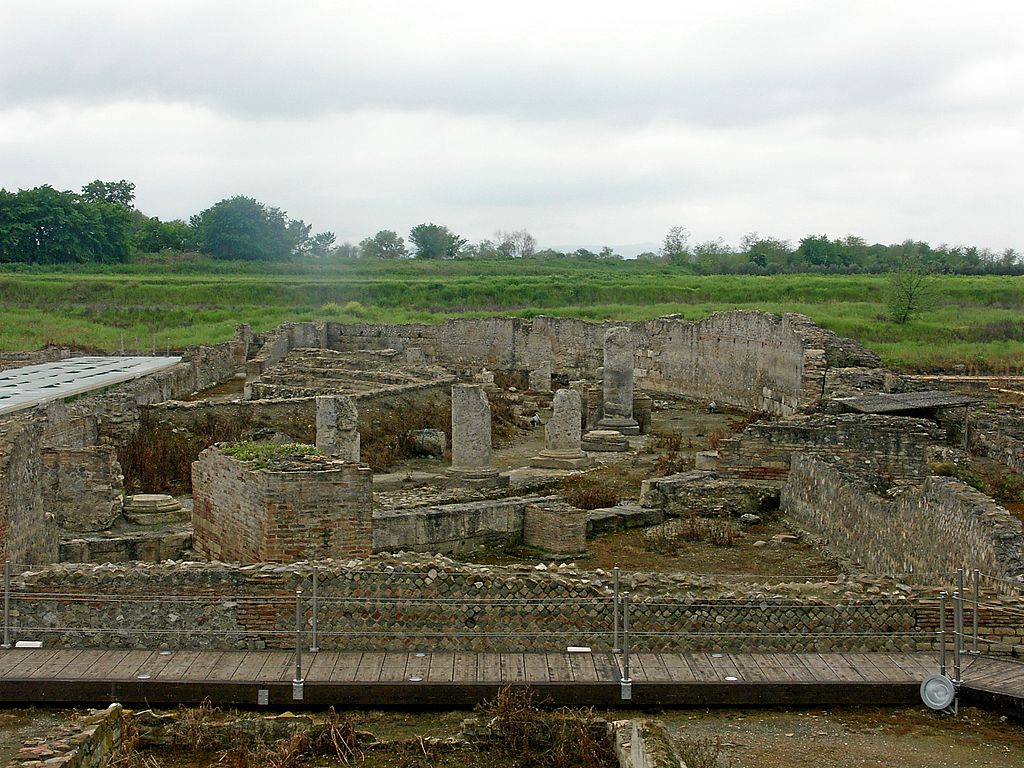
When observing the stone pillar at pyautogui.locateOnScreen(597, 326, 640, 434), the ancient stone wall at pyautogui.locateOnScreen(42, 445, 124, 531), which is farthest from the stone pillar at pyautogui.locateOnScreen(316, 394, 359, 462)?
the stone pillar at pyautogui.locateOnScreen(597, 326, 640, 434)

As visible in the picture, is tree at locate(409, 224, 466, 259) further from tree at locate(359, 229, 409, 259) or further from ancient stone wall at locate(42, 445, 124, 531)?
ancient stone wall at locate(42, 445, 124, 531)

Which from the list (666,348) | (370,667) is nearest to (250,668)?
(370,667)

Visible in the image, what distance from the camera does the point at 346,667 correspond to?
963 cm

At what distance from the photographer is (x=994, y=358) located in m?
39.8

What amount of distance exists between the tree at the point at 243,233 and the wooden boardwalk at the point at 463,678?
78.2m

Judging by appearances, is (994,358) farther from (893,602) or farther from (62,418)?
(893,602)

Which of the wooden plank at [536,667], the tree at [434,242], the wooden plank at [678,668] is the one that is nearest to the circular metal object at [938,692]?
the wooden plank at [678,668]

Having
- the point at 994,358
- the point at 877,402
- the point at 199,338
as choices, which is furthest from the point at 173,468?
the point at 199,338

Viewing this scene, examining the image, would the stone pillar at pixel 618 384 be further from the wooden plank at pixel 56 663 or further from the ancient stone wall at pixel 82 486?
the wooden plank at pixel 56 663

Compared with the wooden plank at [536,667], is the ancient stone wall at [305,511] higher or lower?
higher

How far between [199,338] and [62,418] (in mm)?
31170

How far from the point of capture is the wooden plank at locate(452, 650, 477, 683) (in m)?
9.40

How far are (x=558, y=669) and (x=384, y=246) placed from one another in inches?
4497

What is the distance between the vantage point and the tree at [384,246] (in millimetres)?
118812
